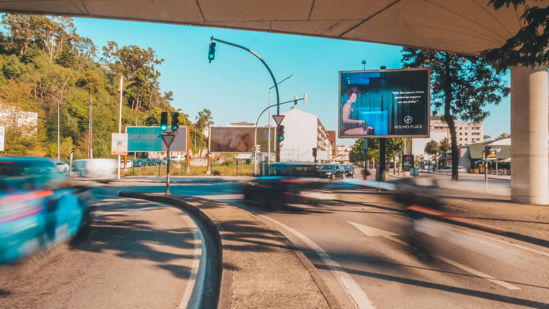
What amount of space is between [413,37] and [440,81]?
28.8 feet

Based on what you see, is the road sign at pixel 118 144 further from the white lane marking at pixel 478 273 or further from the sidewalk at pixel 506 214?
the white lane marking at pixel 478 273

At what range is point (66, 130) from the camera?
5397 cm

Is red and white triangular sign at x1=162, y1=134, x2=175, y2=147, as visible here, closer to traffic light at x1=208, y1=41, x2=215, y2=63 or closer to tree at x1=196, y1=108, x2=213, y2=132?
traffic light at x1=208, y1=41, x2=215, y2=63

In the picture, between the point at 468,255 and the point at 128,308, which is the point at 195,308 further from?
the point at 468,255

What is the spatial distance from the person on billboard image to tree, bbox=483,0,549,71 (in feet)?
32.0

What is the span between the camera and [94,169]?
25203mm

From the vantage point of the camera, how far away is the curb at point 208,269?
3.48 m

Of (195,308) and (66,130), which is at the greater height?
(66,130)

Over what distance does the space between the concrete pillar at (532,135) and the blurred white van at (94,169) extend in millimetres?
26535

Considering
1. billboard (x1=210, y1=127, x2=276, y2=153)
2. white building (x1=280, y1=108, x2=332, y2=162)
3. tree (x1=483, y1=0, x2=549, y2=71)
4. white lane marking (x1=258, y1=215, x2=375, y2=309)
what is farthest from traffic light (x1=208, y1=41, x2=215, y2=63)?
white building (x1=280, y1=108, x2=332, y2=162)

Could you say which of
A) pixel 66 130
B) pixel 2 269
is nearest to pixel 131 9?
pixel 2 269

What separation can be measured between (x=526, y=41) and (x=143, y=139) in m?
39.9

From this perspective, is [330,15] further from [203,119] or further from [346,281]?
[203,119]

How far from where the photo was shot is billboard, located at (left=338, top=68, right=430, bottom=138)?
16.1 metres
